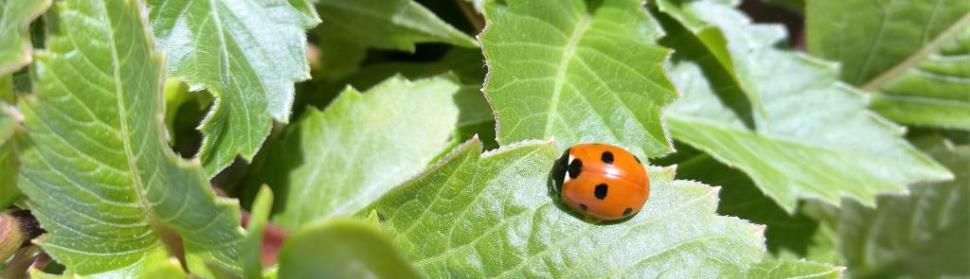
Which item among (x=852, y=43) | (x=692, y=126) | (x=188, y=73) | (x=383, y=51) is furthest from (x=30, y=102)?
(x=852, y=43)

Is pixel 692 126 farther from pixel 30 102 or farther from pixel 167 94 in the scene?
pixel 30 102

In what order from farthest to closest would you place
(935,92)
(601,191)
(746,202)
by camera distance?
(935,92) < (746,202) < (601,191)

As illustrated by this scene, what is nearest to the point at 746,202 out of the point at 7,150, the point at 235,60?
the point at 235,60

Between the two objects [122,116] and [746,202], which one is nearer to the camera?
[122,116]

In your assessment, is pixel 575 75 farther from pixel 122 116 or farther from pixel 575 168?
pixel 122 116

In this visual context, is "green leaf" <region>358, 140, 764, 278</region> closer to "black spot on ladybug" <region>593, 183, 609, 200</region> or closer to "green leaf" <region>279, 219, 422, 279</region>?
"black spot on ladybug" <region>593, 183, 609, 200</region>

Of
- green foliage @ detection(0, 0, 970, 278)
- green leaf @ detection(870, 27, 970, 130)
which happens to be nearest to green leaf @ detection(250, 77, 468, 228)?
green foliage @ detection(0, 0, 970, 278)
